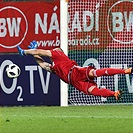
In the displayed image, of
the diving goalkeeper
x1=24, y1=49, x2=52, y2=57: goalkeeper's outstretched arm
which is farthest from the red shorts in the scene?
x1=24, y1=49, x2=52, y2=57: goalkeeper's outstretched arm

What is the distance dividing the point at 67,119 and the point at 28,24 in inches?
193

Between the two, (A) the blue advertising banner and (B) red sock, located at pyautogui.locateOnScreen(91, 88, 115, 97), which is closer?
(B) red sock, located at pyautogui.locateOnScreen(91, 88, 115, 97)

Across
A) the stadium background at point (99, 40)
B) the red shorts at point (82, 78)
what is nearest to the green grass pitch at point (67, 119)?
the red shorts at point (82, 78)

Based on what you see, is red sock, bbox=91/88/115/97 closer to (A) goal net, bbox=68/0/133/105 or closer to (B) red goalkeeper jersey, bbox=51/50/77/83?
(B) red goalkeeper jersey, bbox=51/50/77/83

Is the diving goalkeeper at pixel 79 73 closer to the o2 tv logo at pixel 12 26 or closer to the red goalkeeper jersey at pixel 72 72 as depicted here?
the red goalkeeper jersey at pixel 72 72

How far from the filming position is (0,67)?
16.7 meters

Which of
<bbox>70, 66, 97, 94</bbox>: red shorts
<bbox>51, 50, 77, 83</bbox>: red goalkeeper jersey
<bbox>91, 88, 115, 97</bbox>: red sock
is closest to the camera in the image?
<bbox>91, 88, 115, 97</bbox>: red sock

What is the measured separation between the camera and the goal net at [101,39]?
1647 centimetres

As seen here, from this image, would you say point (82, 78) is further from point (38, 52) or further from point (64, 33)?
point (64, 33)

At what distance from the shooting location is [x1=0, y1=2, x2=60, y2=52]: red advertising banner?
16.6 metres

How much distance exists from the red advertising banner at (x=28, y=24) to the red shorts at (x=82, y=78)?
346 cm

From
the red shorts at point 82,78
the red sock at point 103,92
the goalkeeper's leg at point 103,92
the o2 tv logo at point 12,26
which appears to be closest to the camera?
the goalkeeper's leg at point 103,92

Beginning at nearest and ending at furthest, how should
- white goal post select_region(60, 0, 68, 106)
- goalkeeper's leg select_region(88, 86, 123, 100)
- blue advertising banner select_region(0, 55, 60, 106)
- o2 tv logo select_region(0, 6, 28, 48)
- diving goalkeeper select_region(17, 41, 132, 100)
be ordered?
goalkeeper's leg select_region(88, 86, 123, 100) → diving goalkeeper select_region(17, 41, 132, 100) → white goal post select_region(60, 0, 68, 106) → blue advertising banner select_region(0, 55, 60, 106) → o2 tv logo select_region(0, 6, 28, 48)

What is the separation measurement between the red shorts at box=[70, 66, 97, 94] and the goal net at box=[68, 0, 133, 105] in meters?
3.37
